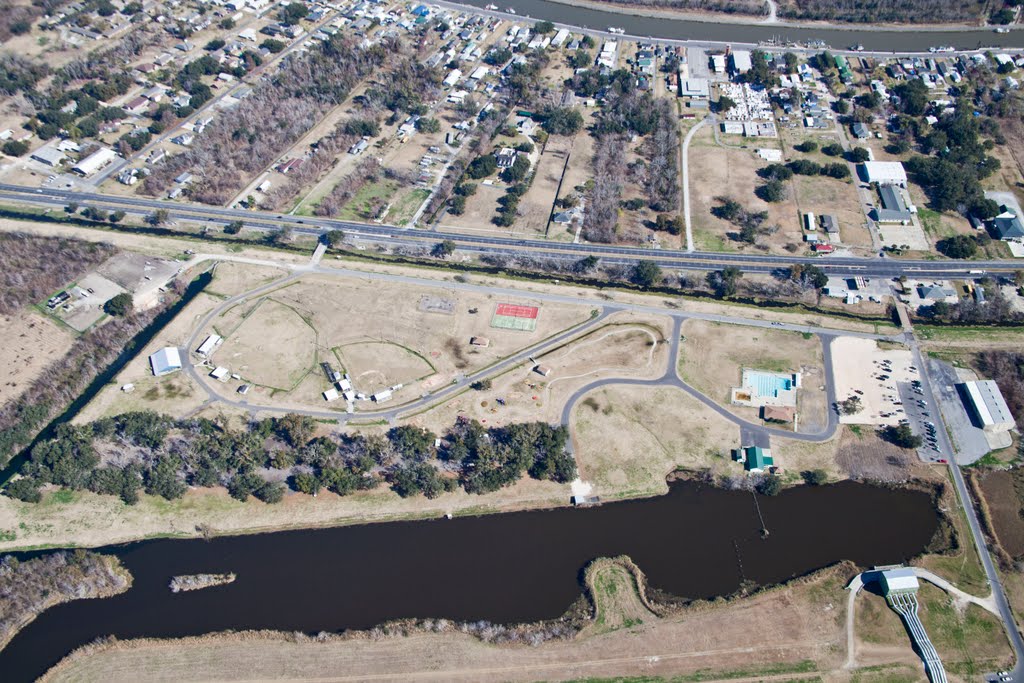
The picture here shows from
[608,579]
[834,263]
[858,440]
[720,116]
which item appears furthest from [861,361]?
[720,116]

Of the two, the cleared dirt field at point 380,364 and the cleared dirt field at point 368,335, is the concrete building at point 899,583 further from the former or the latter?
the cleared dirt field at point 380,364

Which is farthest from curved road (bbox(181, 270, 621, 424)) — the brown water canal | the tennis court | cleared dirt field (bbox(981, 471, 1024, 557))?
cleared dirt field (bbox(981, 471, 1024, 557))

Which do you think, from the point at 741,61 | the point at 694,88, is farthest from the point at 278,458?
the point at 741,61

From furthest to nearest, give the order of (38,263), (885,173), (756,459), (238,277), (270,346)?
(885,173) < (38,263) < (238,277) < (270,346) < (756,459)

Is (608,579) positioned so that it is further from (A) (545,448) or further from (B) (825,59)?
(B) (825,59)

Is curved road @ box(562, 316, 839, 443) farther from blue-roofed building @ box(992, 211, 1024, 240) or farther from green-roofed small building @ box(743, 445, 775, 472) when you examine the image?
blue-roofed building @ box(992, 211, 1024, 240)

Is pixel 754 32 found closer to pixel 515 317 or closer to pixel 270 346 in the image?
pixel 515 317

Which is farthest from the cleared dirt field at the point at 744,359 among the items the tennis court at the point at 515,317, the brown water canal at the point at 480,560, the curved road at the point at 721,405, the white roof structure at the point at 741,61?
the white roof structure at the point at 741,61
